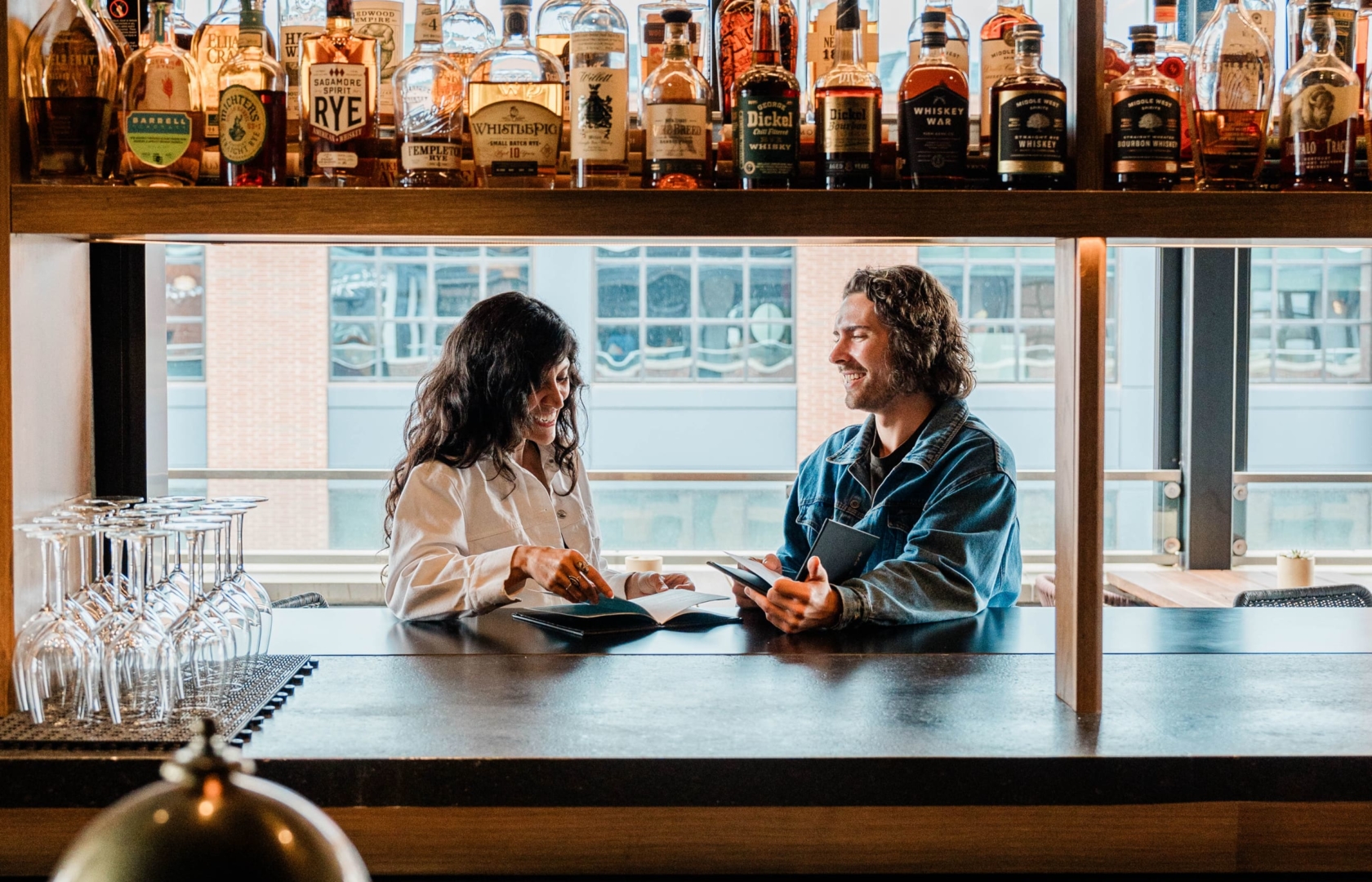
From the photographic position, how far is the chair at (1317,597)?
9.75ft

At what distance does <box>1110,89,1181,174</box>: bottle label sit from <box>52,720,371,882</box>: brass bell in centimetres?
124

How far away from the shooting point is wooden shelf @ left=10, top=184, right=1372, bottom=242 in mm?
1429

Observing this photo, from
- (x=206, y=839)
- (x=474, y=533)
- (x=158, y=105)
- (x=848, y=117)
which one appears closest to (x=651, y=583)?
(x=474, y=533)

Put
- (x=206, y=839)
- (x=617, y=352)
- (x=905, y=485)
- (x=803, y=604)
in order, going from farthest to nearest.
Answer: (x=617, y=352), (x=905, y=485), (x=803, y=604), (x=206, y=839)

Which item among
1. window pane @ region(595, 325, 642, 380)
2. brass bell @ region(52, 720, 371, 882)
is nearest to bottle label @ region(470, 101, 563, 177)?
brass bell @ region(52, 720, 371, 882)

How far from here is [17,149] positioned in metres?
1.45

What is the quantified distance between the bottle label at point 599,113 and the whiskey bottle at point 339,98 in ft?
0.78

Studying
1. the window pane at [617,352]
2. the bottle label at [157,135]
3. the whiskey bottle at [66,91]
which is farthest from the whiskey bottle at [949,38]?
the window pane at [617,352]

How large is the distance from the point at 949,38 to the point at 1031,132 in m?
0.24

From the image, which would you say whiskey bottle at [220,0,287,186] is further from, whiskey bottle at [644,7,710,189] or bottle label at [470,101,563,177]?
whiskey bottle at [644,7,710,189]

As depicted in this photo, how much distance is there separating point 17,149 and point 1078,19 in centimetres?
123

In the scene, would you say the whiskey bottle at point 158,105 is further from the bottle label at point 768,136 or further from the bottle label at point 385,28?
the bottle label at point 768,136

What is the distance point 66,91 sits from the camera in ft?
4.79

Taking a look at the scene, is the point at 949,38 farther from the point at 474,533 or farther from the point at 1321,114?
the point at 474,533
